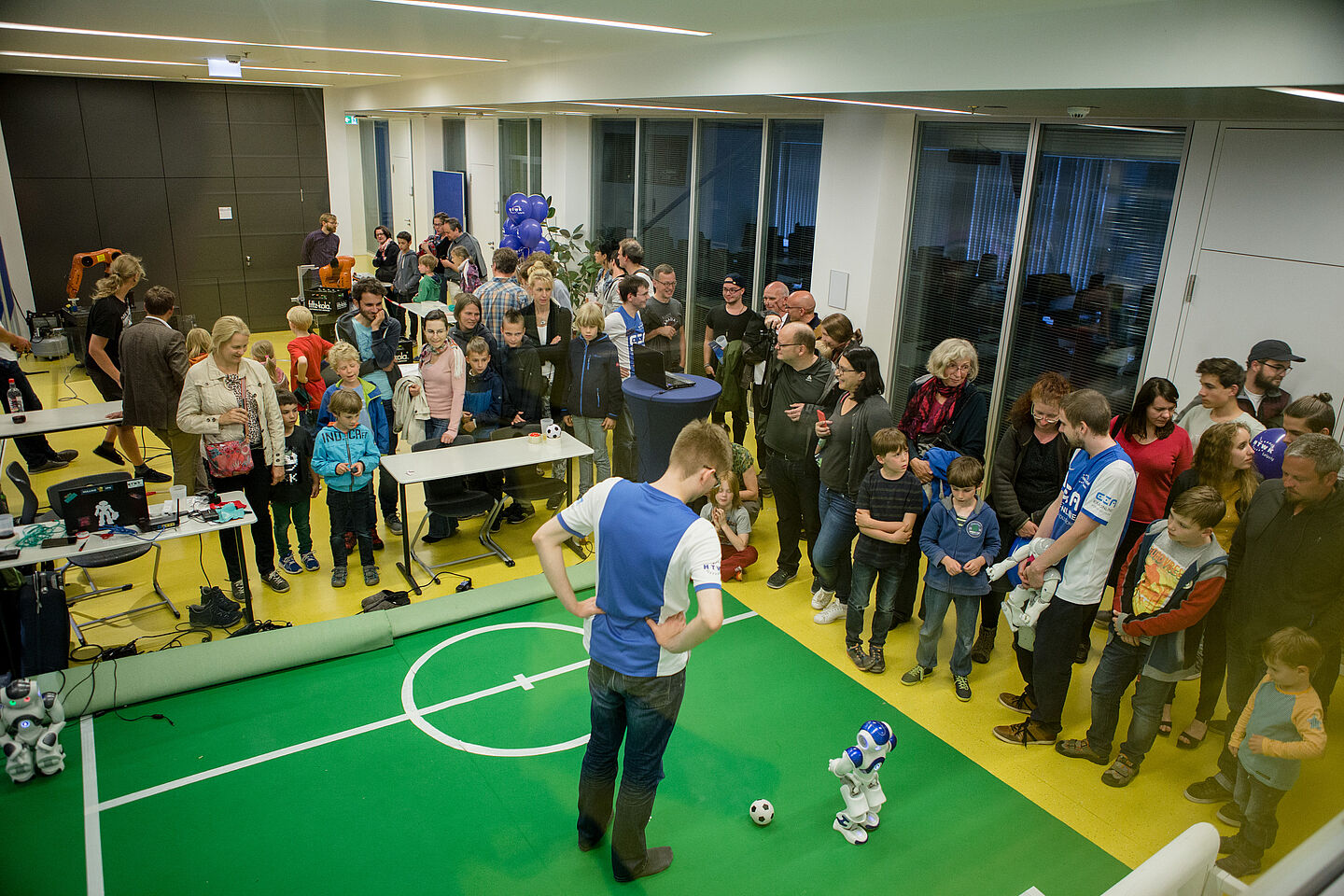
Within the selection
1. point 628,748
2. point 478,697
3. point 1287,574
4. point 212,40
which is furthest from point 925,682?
point 212,40

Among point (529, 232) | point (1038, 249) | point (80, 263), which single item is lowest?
point (80, 263)

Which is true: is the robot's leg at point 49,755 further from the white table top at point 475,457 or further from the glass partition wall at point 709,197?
the glass partition wall at point 709,197

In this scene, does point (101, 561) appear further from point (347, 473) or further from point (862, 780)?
point (862, 780)

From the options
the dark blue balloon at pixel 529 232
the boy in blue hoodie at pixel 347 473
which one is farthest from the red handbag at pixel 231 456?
the dark blue balloon at pixel 529 232

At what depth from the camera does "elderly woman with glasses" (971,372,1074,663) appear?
175 inches

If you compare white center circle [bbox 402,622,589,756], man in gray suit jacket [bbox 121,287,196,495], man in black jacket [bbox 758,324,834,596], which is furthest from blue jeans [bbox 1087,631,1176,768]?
man in gray suit jacket [bbox 121,287,196,495]

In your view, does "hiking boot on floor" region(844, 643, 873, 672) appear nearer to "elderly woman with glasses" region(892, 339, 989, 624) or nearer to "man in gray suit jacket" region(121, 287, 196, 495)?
"elderly woman with glasses" region(892, 339, 989, 624)

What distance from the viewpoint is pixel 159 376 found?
19.8 feet

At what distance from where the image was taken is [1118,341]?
591 cm

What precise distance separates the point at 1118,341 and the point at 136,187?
12795mm

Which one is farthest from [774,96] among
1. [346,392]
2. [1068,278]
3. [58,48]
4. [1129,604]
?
[58,48]

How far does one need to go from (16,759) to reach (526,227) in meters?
8.08

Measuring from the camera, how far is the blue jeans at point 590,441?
6.38 m

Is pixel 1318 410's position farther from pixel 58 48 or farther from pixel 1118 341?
pixel 58 48
